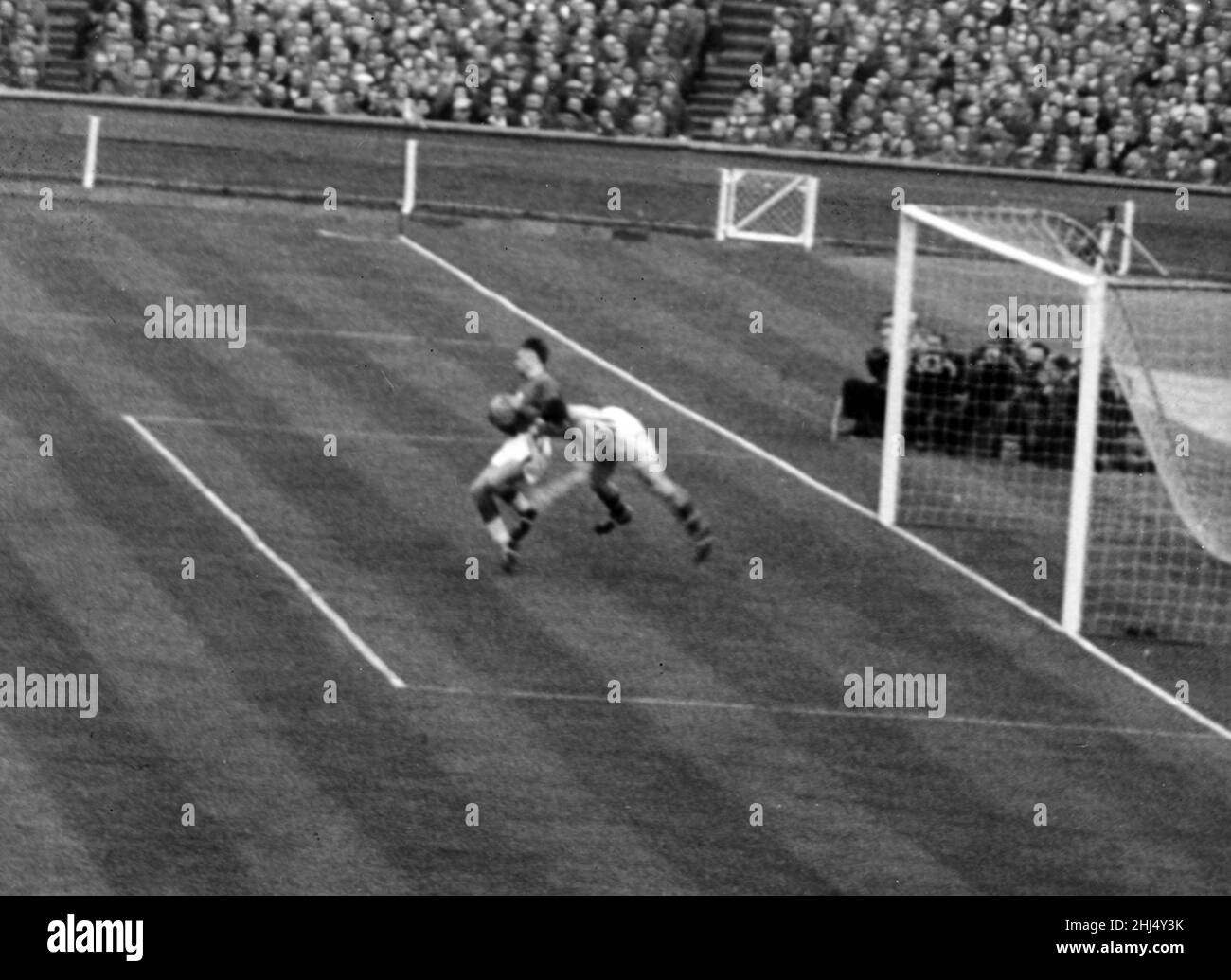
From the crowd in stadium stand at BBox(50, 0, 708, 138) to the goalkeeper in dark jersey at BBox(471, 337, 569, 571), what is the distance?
14082mm

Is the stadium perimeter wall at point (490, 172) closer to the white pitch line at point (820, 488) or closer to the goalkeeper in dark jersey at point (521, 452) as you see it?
the white pitch line at point (820, 488)

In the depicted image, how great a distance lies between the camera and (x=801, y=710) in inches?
699

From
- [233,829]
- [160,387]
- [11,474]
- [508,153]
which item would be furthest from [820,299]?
[233,829]

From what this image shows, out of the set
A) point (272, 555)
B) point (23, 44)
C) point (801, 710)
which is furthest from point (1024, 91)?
point (801, 710)

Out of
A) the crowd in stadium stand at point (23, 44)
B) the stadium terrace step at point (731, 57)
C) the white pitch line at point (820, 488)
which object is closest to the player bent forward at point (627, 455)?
the white pitch line at point (820, 488)

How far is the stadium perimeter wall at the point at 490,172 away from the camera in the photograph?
32562mm

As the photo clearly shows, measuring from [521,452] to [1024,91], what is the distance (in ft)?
52.5

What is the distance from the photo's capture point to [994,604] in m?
20.4

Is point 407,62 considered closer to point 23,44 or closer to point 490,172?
point 490,172

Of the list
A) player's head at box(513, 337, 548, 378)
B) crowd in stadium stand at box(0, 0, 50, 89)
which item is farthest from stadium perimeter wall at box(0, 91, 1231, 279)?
player's head at box(513, 337, 548, 378)

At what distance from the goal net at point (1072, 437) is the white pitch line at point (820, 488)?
18cm

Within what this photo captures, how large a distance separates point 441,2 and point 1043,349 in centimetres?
1418

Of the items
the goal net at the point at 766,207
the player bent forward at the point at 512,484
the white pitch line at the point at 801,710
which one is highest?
the goal net at the point at 766,207

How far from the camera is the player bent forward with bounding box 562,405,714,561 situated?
20000mm
